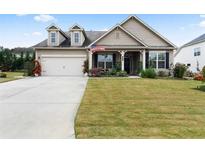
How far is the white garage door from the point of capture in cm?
2828

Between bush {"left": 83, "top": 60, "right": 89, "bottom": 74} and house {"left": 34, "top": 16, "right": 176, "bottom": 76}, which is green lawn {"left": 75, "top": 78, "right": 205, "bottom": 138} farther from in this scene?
house {"left": 34, "top": 16, "right": 176, "bottom": 76}

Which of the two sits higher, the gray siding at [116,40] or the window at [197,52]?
the gray siding at [116,40]

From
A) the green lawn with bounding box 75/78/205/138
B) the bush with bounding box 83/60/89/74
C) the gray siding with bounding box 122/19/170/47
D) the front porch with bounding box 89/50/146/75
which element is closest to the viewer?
the green lawn with bounding box 75/78/205/138

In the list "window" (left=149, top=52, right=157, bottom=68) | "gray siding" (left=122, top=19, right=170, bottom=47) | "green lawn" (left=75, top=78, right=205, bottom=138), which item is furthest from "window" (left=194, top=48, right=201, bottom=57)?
"green lawn" (left=75, top=78, right=205, bottom=138)

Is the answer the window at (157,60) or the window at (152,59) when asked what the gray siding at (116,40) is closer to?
the window at (152,59)

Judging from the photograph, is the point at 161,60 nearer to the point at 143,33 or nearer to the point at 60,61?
the point at 143,33

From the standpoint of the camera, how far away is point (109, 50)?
1083 inches

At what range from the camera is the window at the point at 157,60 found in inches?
1113

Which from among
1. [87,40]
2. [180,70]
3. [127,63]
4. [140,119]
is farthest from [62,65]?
[140,119]

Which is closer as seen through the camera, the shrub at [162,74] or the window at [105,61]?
the shrub at [162,74]

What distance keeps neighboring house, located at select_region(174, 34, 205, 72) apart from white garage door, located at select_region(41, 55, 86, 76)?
14316mm

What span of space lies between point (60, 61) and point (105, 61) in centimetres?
479

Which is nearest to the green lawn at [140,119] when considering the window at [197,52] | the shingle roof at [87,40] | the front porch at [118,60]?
the front porch at [118,60]
